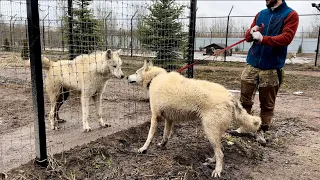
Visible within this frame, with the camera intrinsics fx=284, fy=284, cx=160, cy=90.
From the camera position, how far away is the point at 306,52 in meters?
22.9

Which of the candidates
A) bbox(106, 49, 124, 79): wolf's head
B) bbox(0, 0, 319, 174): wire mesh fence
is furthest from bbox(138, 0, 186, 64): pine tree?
bbox(106, 49, 124, 79): wolf's head

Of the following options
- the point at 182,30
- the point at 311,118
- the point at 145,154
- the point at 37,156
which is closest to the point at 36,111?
the point at 37,156

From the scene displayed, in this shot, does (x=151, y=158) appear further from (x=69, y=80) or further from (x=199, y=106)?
(x=69, y=80)

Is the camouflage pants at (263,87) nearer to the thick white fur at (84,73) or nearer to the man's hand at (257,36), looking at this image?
the man's hand at (257,36)

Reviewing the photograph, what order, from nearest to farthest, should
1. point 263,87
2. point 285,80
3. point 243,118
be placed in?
point 243,118 < point 263,87 < point 285,80

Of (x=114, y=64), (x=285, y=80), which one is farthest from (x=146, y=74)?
(x=285, y=80)

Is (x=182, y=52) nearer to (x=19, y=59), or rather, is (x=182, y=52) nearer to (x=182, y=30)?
(x=182, y=30)

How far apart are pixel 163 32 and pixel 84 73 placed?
330 centimetres

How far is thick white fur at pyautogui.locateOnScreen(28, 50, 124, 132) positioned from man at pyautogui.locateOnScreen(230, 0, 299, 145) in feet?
7.28

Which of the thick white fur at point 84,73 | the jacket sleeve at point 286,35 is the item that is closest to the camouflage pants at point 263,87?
the jacket sleeve at point 286,35

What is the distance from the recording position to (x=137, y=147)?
14.4ft

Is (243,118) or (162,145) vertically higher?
(243,118)

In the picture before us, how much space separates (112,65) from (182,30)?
3.14 metres

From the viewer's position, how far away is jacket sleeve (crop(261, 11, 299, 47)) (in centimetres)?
412
